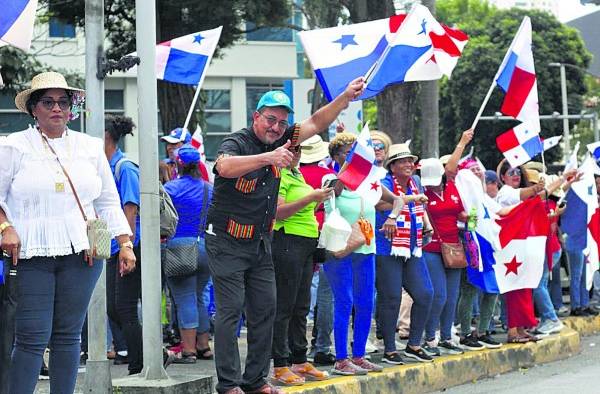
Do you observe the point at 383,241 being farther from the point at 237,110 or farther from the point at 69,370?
the point at 237,110

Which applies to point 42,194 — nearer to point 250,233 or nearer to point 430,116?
point 250,233

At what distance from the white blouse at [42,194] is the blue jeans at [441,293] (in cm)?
474

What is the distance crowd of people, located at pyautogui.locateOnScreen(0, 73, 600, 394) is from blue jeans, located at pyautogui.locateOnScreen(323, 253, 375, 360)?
13 millimetres

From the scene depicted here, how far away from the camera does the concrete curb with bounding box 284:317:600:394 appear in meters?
8.87

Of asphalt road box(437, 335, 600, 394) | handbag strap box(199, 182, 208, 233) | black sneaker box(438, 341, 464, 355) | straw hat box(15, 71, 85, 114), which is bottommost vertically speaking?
asphalt road box(437, 335, 600, 394)

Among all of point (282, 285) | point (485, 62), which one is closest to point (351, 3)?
point (282, 285)

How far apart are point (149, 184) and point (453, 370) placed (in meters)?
3.71

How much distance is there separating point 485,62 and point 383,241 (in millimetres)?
44348

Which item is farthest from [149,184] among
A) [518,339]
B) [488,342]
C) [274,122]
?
[518,339]

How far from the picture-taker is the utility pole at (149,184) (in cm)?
785

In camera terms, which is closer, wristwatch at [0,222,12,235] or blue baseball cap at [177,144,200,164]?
wristwatch at [0,222,12,235]

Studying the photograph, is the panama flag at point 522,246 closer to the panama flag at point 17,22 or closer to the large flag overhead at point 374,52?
the large flag overhead at point 374,52

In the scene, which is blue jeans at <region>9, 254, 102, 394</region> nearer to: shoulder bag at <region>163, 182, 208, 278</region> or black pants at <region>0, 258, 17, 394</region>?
black pants at <region>0, 258, 17, 394</region>

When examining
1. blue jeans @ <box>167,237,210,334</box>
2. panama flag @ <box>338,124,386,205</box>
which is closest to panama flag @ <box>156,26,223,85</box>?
blue jeans @ <box>167,237,210,334</box>
